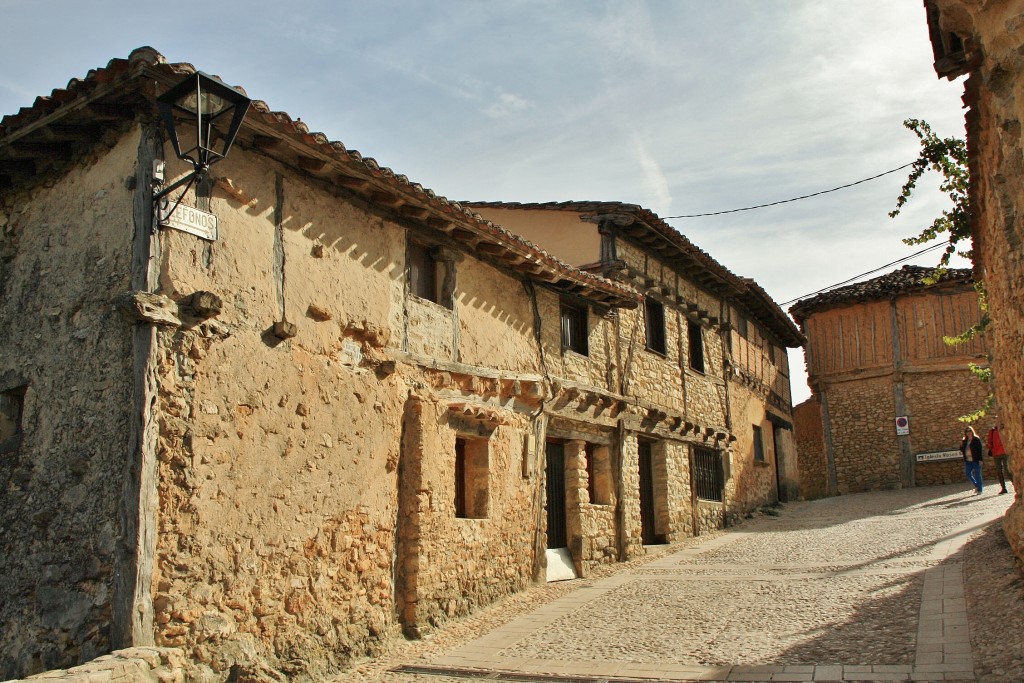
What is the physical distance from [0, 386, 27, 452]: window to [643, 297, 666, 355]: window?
10475 millimetres

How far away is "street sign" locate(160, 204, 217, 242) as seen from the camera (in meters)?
6.64

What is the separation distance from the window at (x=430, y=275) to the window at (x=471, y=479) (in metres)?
1.73

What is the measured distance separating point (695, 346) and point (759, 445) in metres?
4.59

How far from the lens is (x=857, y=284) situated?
23844mm

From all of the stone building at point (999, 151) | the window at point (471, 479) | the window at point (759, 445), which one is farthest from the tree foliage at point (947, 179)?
the window at point (759, 445)

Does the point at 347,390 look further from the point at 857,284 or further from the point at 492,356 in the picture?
the point at 857,284

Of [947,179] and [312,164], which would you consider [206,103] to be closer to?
[312,164]

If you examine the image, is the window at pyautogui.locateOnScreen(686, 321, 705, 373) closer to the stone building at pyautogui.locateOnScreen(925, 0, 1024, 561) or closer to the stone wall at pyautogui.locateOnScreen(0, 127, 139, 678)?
the stone building at pyautogui.locateOnScreen(925, 0, 1024, 561)

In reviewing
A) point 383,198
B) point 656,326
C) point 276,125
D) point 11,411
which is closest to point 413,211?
point 383,198

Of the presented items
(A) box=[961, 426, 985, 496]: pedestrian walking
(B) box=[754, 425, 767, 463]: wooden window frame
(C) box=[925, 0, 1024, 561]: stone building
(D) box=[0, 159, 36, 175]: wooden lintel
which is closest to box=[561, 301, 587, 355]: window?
(C) box=[925, 0, 1024, 561]: stone building

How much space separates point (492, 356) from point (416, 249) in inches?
66.8

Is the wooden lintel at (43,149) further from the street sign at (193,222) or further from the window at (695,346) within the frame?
the window at (695,346)

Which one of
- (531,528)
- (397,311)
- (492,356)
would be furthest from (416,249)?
(531,528)

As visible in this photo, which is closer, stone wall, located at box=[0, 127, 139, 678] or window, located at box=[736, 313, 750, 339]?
stone wall, located at box=[0, 127, 139, 678]
